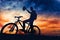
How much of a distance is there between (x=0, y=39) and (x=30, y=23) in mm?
2120

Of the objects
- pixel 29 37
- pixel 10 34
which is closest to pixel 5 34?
pixel 10 34

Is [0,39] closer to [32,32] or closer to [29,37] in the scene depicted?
[29,37]

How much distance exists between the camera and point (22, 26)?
14.4 meters

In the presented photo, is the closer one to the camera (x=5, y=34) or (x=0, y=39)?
(x=0, y=39)

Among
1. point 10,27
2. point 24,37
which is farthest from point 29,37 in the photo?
point 10,27

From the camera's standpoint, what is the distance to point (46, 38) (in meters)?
13.4

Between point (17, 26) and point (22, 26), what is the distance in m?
0.47

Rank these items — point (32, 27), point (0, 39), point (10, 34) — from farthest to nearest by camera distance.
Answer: point (32, 27)
point (10, 34)
point (0, 39)

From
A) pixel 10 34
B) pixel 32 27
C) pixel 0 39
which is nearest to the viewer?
pixel 0 39

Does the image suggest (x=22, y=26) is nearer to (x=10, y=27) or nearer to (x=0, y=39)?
(x=10, y=27)

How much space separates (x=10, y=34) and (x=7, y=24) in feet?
1.65

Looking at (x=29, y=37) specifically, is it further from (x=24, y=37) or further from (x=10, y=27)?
(x=10, y=27)

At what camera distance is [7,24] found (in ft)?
46.0

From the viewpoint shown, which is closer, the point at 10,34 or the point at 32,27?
the point at 10,34
